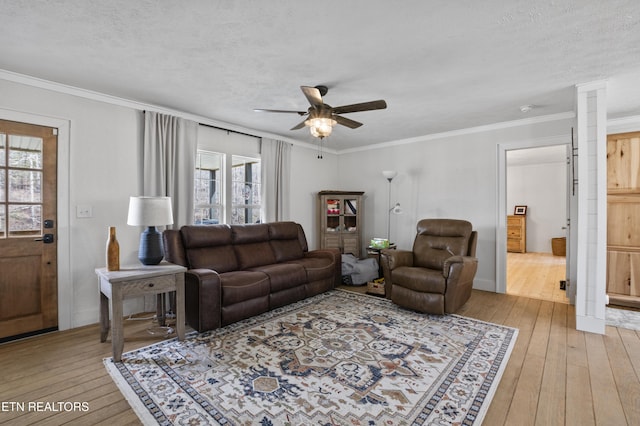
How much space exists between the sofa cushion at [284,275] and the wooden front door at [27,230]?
6.71 ft

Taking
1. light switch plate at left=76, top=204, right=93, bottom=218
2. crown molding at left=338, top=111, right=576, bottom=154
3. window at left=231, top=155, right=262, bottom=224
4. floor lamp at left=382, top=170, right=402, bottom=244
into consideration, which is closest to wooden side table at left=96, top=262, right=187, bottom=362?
light switch plate at left=76, top=204, right=93, bottom=218

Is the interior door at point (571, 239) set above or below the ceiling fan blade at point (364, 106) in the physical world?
below

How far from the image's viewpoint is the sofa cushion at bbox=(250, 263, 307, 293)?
140 inches

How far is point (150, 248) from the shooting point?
288 cm

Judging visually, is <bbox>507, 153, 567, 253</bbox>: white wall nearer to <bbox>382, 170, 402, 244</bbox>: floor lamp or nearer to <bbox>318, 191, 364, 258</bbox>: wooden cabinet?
<bbox>382, 170, 402, 244</bbox>: floor lamp

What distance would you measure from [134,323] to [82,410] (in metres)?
1.52

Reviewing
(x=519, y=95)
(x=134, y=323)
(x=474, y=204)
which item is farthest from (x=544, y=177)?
(x=134, y=323)

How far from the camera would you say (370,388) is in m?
2.06

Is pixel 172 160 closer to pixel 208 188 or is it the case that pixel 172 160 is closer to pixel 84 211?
pixel 208 188

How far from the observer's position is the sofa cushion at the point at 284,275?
3551mm

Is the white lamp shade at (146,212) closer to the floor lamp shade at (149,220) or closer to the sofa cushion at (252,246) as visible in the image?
the floor lamp shade at (149,220)

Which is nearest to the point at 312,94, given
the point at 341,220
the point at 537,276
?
the point at 341,220

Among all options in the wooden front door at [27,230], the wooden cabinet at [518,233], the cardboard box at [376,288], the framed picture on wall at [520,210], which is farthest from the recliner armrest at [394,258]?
the framed picture on wall at [520,210]

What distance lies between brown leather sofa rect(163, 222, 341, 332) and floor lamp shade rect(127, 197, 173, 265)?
40cm
